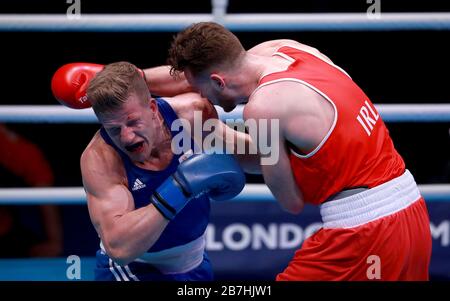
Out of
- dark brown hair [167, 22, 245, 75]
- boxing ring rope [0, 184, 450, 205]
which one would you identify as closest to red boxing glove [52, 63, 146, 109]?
dark brown hair [167, 22, 245, 75]

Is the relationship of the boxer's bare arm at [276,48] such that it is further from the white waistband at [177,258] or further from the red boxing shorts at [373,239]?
the white waistband at [177,258]

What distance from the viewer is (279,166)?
2.24 meters

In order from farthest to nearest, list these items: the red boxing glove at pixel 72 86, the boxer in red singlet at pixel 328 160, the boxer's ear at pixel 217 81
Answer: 1. the red boxing glove at pixel 72 86
2. the boxer's ear at pixel 217 81
3. the boxer in red singlet at pixel 328 160

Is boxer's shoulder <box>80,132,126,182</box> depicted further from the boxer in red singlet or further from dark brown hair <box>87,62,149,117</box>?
the boxer in red singlet

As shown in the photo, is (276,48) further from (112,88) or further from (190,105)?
(112,88)

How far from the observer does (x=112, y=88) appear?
2248 mm

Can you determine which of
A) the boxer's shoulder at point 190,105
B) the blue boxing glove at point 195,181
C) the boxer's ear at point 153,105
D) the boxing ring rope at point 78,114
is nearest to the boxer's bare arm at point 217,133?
the boxer's shoulder at point 190,105

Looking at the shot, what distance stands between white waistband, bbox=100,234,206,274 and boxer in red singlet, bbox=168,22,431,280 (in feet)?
1.28

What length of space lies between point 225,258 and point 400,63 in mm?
1319

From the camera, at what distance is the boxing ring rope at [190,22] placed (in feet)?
10.1

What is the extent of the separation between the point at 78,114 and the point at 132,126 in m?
0.87

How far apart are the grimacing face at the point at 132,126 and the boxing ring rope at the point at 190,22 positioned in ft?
2.68

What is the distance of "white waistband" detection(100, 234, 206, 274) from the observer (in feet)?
8.29
